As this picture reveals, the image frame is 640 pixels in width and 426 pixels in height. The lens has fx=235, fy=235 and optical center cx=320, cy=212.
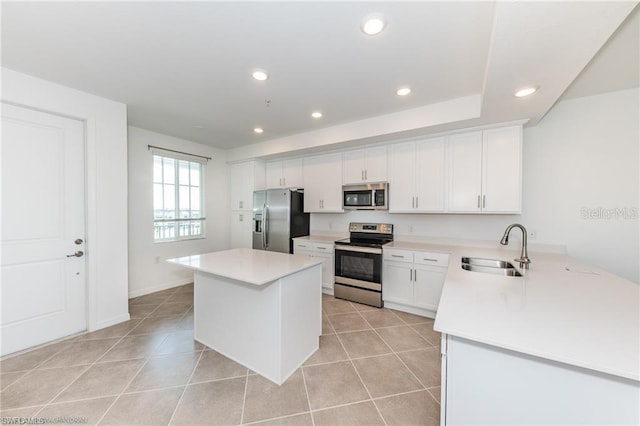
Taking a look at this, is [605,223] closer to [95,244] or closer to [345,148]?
[345,148]

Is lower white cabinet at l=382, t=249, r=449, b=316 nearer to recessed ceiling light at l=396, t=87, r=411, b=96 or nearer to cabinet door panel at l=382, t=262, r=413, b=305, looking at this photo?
cabinet door panel at l=382, t=262, r=413, b=305

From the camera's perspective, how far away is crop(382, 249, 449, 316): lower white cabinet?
9.71 feet

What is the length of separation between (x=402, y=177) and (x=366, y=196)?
590 mm

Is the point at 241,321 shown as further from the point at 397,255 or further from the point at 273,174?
the point at 273,174

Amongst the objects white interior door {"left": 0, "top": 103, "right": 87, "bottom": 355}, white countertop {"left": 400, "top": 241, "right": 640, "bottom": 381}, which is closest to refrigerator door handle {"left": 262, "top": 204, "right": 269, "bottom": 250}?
white interior door {"left": 0, "top": 103, "right": 87, "bottom": 355}

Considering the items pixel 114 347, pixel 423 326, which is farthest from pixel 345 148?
pixel 114 347

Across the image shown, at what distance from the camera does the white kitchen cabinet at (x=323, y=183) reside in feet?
13.0

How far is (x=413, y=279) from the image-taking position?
123 inches

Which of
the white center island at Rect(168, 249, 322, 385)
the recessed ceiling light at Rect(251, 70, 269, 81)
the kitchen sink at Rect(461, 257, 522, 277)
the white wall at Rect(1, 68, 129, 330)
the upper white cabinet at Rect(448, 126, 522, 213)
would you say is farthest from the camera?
the upper white cabinet at Rect(448, 126, 522, 213)

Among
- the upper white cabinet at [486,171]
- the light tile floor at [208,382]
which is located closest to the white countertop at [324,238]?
the light tile floor at [208,382]

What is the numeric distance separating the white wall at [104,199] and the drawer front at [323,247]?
8.44ft

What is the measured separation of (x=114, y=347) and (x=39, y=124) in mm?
2381

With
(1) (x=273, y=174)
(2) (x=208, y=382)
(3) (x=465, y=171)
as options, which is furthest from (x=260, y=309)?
(1) (x=273, y=174)

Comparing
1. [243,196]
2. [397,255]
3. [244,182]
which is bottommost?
[397,255]
